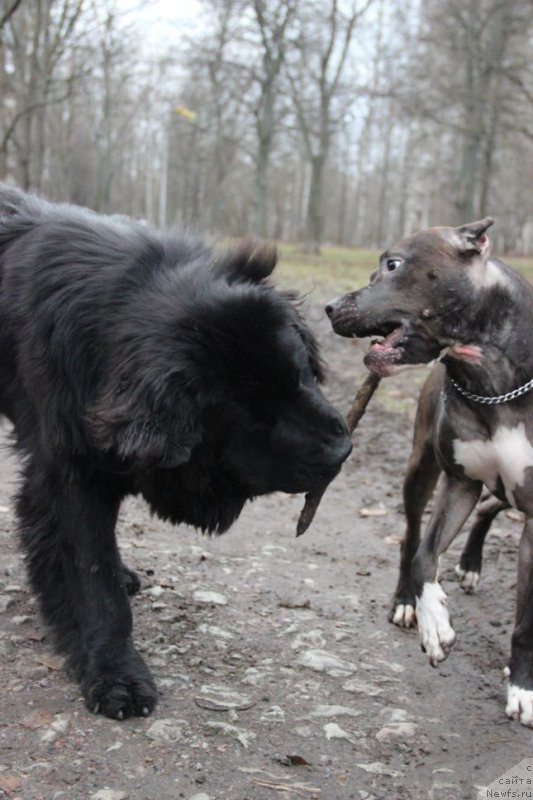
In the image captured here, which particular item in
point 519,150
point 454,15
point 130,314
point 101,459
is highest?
point 454,15

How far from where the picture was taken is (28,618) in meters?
4.18

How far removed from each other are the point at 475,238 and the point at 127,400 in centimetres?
175

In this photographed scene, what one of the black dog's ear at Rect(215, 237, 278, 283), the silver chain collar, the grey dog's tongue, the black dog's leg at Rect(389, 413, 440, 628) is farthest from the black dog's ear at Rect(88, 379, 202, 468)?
the black dog's leg at Rect(389, 413, 440, 628)

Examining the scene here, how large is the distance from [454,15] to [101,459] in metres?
24.8

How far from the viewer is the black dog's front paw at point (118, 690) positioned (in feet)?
11.1

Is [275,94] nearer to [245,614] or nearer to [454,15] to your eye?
[454,15]

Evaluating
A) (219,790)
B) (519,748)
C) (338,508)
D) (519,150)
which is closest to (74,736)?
(219,790)

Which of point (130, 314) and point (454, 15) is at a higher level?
point (454, 15)

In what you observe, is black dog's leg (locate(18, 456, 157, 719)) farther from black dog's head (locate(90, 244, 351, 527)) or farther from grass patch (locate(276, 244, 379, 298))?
grass patch (locate(276, 244, 379, 298))

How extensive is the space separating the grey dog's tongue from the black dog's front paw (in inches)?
63.5

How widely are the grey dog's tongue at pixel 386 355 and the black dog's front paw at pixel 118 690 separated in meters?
1.61

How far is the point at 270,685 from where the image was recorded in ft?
12.5

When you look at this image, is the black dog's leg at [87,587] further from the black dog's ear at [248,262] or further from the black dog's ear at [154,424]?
the black dog's ear at [248,262]

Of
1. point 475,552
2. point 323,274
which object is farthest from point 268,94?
point 475,552
